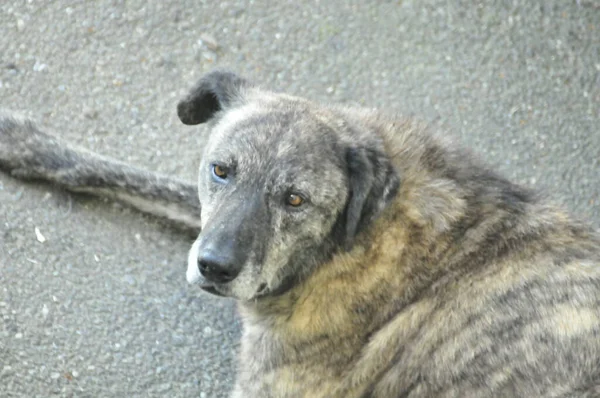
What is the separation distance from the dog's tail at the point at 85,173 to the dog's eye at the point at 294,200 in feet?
3.53

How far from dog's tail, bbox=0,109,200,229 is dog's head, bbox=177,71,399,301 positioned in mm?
852

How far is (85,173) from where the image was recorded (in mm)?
4293

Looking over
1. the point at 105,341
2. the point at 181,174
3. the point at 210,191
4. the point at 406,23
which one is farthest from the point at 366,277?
the point at 406,23

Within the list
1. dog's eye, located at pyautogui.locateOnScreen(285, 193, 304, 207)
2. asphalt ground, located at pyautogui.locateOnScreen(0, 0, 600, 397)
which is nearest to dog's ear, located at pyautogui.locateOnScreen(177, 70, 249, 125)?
dog's eye, located at pyautogui.locateOnScreen(285, 193, 304, 207)

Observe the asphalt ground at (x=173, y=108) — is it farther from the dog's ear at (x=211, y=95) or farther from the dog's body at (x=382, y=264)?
the dog's ear at (x=211, y=95)

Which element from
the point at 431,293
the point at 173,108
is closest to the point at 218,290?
the point at 431,293

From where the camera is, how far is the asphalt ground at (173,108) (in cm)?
397

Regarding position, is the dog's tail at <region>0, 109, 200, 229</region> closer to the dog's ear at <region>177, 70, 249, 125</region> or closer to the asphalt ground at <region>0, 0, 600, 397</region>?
the asphalt ground at <region>0, 0, 600, 397</region>

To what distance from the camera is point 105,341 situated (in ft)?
13.0

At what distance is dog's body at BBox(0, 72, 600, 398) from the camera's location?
3.21 metres

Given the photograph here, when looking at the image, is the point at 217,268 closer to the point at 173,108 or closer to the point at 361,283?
the point at 361,283

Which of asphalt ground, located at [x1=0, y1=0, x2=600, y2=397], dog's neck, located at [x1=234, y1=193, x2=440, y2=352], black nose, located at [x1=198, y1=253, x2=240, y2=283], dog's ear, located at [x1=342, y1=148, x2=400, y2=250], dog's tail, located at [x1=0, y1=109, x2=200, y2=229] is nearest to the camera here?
black nose, located at [x1=198, y1=253, x2=240, y2=283]

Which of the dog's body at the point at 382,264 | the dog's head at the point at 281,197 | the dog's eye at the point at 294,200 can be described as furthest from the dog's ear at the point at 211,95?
the dog's eye at the point at 294,200

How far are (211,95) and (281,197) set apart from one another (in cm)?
75
